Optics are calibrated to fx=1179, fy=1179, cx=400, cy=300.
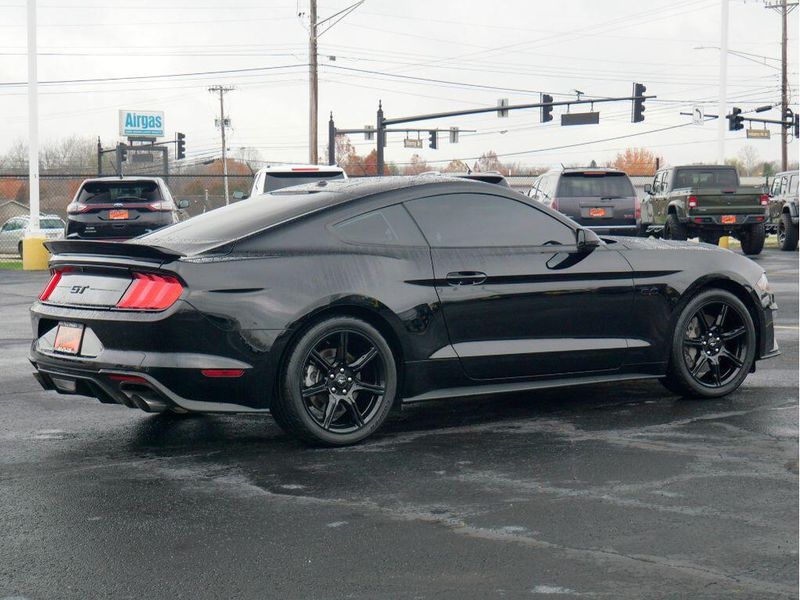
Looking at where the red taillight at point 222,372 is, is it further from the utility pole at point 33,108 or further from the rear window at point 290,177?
the utility pole at point 33,108

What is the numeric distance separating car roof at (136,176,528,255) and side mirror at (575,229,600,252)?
40 cm

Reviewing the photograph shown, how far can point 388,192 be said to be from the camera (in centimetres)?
694

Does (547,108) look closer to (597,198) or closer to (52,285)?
(597,198)

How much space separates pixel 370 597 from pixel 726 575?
128 cm

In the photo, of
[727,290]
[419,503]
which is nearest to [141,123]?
[727,290]

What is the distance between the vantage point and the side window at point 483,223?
695 centimetres

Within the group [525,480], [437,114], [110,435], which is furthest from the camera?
[437,114]

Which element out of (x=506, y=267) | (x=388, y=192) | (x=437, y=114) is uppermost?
(x=437, y=114)

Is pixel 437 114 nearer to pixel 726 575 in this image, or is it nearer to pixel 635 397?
pixel 635 397

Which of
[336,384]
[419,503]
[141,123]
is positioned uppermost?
[141,123]

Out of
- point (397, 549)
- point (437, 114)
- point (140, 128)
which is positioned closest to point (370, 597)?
point (397, 549)

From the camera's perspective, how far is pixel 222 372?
6.10 metres

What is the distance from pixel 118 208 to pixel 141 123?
8122 cm

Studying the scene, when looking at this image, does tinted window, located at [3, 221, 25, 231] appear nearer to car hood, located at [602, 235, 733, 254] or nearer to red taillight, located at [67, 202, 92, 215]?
red taillight, located at [67, 202, 92, 215]
